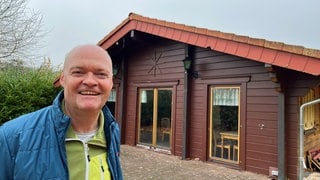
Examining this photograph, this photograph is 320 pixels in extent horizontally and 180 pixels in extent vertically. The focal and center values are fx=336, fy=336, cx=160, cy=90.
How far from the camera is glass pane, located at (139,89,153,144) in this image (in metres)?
9.21

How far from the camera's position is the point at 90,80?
1331 millimetres

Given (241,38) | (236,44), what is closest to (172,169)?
(236,44)

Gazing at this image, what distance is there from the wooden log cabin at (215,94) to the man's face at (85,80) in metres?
4.37

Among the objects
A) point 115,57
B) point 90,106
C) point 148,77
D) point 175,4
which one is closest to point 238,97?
point 148,77

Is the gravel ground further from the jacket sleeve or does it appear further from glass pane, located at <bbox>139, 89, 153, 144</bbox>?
the jacket sleeve

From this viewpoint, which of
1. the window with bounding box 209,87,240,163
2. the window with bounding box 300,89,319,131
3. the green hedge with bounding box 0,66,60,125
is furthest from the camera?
the green hedge with bounding box 0,66,60,125

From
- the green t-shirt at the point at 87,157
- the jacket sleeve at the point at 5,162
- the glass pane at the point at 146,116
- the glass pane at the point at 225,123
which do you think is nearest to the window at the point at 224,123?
the glass pane at the point at 225,123

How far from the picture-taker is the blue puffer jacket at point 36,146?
1.18 meters

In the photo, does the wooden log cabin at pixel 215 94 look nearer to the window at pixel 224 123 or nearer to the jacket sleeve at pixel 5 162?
the window at pixel 224 123

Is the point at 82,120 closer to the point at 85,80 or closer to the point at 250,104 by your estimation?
the point at 85,80

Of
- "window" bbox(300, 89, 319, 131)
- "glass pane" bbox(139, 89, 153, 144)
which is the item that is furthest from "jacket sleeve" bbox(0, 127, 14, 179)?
"glass pane" bbox(139, 89, 153, 144)

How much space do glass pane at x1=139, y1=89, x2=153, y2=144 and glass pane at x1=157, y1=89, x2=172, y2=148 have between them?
0.31 meters

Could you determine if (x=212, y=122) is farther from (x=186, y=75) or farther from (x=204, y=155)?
(x=186, y=75)

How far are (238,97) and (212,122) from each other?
0.93m
